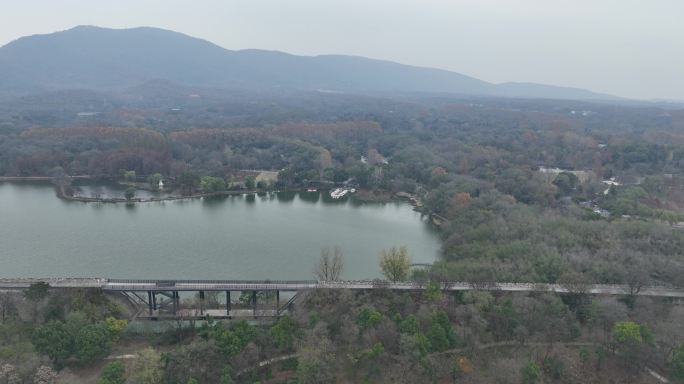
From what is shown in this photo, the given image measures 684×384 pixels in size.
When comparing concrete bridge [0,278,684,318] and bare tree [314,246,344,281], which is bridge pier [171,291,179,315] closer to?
concrete bridge [0,278,684,318]

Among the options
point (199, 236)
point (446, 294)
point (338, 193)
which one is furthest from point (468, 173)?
point (446, 294)

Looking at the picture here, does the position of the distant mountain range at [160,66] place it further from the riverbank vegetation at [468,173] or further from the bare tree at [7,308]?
the bare tree at [7,308]

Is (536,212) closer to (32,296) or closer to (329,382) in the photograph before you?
(329,382)

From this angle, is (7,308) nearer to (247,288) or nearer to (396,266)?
(247,288)

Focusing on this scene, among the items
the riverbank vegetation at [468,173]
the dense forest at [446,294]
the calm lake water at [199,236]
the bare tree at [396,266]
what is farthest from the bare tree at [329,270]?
the riverbank vegetation at [468,173]

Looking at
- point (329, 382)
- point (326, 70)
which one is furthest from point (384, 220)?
point (326, 70)
